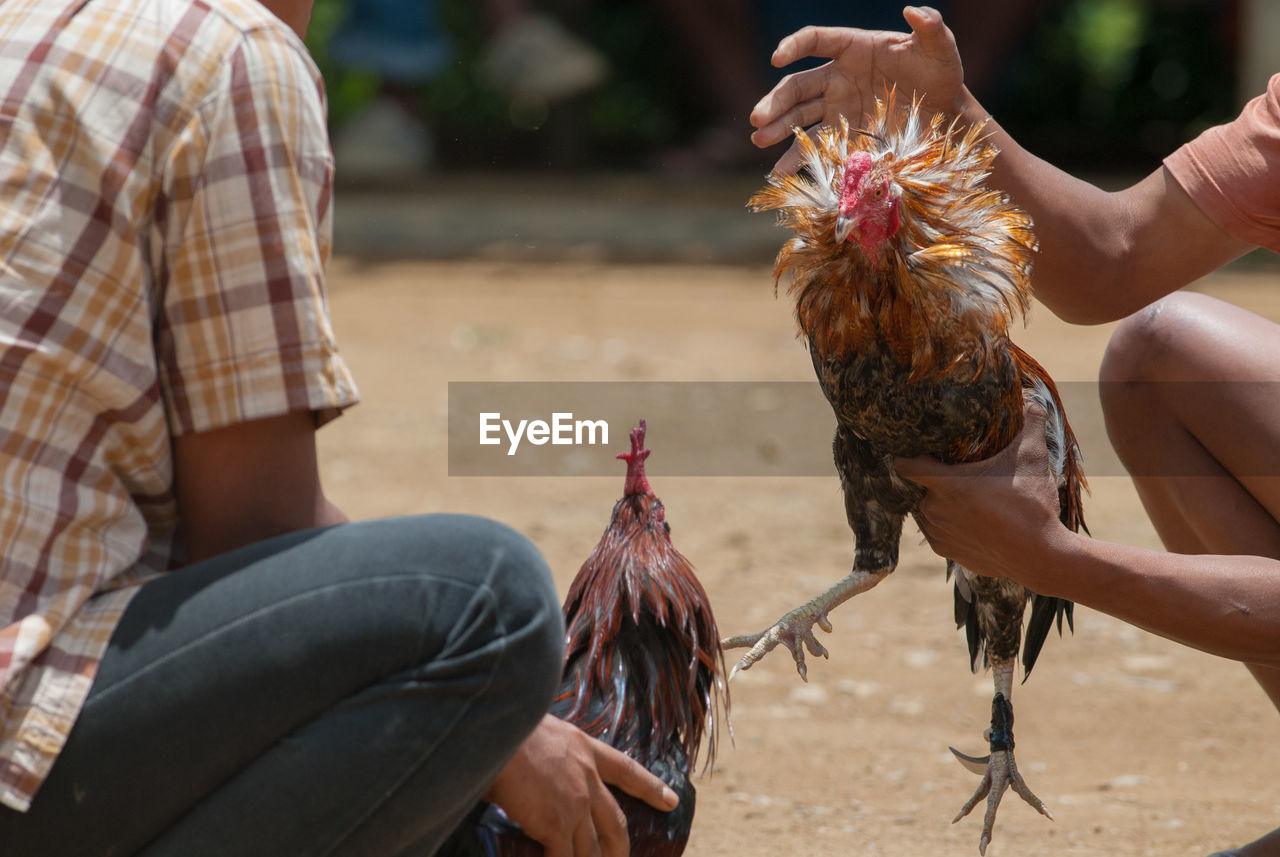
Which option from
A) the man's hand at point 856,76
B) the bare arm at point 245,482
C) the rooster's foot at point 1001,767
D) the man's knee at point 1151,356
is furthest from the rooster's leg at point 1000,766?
the bare arm at point 245,482

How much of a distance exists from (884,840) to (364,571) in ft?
5.07

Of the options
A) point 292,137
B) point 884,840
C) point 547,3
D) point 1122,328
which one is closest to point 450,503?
point 884,840

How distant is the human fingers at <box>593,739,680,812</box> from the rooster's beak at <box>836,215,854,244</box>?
78 centimetres

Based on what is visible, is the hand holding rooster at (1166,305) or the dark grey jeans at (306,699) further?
the hand holding rooster at (1166,305)

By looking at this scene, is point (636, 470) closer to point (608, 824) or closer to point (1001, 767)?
point (608, 824)

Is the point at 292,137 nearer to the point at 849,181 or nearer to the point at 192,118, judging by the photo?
the point at 192,118

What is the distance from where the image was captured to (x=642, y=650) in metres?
2.29

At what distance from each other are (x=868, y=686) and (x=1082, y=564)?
1.56 m

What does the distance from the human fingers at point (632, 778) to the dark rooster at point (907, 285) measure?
580 mm

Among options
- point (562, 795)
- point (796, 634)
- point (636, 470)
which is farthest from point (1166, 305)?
point (562, 795)

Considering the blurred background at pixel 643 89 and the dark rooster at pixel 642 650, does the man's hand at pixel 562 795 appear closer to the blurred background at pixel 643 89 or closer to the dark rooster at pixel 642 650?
the dark rooster at pixel 642 650

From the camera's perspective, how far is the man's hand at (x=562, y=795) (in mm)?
1780

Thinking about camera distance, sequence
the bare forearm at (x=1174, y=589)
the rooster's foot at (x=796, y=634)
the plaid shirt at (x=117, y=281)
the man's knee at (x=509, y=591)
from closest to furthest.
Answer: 1. the plaid shirt at (x=117, y=281)
2. the man's knee at (x=509, y=591)
3. the bare forearm at (x=1174, y=589)
4. the rooster's foot at (x=796, y=634)

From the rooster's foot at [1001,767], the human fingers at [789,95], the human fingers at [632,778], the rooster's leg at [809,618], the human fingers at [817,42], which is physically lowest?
the rooster's foot at [1001,767]
